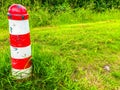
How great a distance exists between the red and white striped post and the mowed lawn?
0.44ft

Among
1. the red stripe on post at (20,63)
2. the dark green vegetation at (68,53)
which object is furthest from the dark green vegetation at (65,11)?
the red stripe on post at (20,63)

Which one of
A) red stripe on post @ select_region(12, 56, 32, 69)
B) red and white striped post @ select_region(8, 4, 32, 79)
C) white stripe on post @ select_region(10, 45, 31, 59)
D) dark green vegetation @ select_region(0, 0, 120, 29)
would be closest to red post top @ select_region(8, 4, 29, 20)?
red and white striped post @ select_region(8, 4, 32, 79)

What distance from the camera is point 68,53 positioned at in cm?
452

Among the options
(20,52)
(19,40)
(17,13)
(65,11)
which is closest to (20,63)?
(20,52)

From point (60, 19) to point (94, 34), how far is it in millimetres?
1836

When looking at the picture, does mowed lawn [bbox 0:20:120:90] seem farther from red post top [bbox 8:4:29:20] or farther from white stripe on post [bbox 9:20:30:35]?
red post top [bbox 8:4:29:20]

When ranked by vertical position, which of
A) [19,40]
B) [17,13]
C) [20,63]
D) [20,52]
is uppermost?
[17,13]

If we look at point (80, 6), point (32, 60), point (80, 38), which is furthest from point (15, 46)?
point (80, 6)

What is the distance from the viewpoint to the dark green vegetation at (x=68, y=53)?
372 centimetres

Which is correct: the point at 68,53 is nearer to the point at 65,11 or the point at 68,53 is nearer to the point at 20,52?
the point at 20,52

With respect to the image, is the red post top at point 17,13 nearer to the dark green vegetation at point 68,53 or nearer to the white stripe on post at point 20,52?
the white stripe on post at point 20,52

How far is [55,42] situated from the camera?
5.03 m

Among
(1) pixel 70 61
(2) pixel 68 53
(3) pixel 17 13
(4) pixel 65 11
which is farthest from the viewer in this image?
(4) pixel 65 11

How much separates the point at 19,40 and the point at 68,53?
1208 mm
